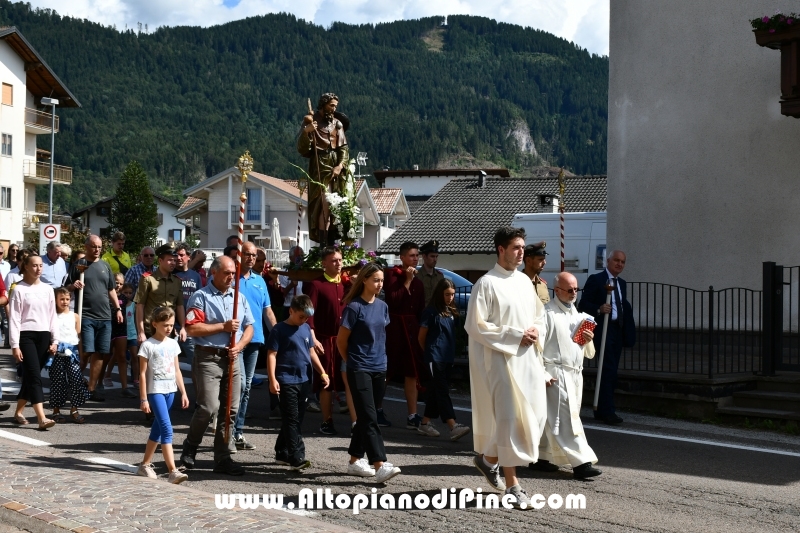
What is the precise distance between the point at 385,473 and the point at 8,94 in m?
60.6

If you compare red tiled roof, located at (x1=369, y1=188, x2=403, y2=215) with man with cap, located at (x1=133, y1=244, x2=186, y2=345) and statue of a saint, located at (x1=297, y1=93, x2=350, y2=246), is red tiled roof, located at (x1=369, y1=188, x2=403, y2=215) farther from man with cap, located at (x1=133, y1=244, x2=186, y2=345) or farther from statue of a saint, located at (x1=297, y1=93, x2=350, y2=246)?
man with cap, located at (x1=133, y1=244, x2=186, y2=345)

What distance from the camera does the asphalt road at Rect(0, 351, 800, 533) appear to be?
24.1 ft

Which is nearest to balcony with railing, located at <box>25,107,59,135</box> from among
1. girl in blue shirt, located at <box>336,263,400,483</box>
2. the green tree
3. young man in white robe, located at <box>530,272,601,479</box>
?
the green tree

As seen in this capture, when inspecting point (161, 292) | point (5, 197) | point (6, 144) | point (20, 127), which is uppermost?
point (20, 127)

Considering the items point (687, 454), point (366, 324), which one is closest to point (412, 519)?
Result: point (366, 324)

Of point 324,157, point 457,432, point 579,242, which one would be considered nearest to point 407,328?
point 457,432

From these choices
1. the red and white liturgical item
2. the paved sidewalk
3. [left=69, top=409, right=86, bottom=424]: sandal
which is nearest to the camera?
the paved sidewalk

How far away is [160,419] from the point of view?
27.8 feet

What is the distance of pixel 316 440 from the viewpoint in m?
10.4

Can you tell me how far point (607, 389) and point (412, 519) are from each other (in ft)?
16.6

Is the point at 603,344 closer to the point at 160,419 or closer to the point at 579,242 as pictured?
the point at 160,419

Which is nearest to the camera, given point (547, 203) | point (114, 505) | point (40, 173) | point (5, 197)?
point (114, 505)

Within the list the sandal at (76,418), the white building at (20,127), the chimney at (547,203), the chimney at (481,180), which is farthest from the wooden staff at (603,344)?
the white building at (20,127)

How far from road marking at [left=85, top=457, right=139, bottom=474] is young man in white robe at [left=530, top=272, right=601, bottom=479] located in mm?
3328
